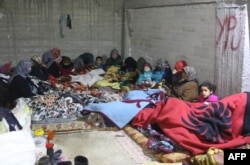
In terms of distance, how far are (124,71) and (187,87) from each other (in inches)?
87.9

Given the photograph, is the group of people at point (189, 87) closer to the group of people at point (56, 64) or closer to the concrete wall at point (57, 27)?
the group of people at point (56, 64)

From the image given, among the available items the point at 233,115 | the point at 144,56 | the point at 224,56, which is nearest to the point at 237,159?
the point at 233,115

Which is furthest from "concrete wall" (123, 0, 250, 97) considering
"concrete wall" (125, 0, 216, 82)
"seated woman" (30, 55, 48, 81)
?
"seated woman" (30, 55, 48, 81)

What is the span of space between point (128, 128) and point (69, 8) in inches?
172

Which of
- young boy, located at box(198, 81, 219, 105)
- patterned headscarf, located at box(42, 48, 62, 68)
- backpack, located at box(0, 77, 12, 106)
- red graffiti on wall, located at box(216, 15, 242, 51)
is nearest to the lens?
red graffiti on wall, located at box(216, 15, 242, 51)

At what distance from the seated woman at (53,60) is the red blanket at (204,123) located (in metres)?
3.49

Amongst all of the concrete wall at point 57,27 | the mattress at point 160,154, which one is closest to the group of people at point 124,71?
the concrete wall at point 57,27

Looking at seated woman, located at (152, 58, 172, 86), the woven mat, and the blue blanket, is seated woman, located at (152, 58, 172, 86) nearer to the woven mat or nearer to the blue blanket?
the blue blanket

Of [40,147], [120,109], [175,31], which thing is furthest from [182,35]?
[40,147]

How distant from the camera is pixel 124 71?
6219 millimetres

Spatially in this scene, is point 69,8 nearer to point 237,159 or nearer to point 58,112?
point 58,112

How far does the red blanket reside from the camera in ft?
9.25

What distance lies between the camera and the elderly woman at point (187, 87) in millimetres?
4105

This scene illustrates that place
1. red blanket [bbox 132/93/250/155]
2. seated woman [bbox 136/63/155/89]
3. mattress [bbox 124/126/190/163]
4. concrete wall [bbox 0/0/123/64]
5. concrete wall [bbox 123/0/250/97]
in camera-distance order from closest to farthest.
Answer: mattress [bbox 124/126/190/163] < red blanket [bbox 132/93/250/155] < concrete wall [bbox 123/0/250/97] < seated woman [bbox 136/63/155/89] < concrete wall [bbox 0/0/123/64]
